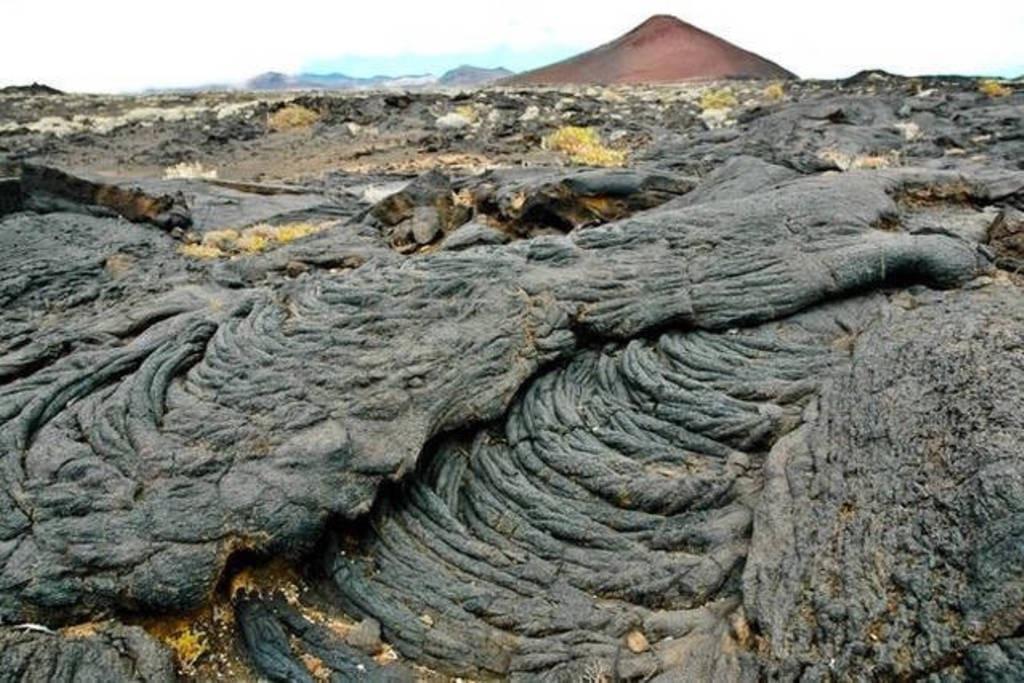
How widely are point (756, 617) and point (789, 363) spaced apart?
365 centimetres

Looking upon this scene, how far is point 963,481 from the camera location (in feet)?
21.0

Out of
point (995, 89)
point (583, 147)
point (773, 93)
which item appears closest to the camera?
point (583, 147)

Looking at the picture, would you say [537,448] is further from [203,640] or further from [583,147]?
[583,147]

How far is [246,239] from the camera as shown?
1445cm

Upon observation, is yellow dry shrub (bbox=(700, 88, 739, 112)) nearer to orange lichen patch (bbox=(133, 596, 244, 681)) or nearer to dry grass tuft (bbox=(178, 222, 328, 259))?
dry grass tuft (bbox=(178, 222, 328, 259))

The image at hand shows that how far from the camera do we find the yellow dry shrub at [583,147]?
24742 millimetres

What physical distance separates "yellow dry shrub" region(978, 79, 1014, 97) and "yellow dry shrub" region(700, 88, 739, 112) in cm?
1080

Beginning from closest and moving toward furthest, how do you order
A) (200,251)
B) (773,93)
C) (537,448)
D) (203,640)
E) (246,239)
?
1. (203,640)
2. (537,448)
3. (200,251)
4. (246,239)
5. (773,93)

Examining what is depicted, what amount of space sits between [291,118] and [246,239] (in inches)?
917

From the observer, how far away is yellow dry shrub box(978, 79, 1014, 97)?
108 feet

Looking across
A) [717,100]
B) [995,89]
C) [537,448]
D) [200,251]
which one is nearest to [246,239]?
[200,251]

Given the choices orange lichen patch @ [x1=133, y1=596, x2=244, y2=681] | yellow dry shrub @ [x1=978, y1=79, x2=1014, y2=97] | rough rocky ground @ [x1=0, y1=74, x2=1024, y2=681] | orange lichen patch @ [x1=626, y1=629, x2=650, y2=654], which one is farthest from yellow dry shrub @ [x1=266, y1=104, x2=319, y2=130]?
orange lichen patch @ [x1=626, y1=629, x2=650, y2=654]

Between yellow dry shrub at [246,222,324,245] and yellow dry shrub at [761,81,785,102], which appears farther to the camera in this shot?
yellow dry shrub at [761,81,785,102]

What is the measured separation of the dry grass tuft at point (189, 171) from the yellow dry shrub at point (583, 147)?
36.3ft
